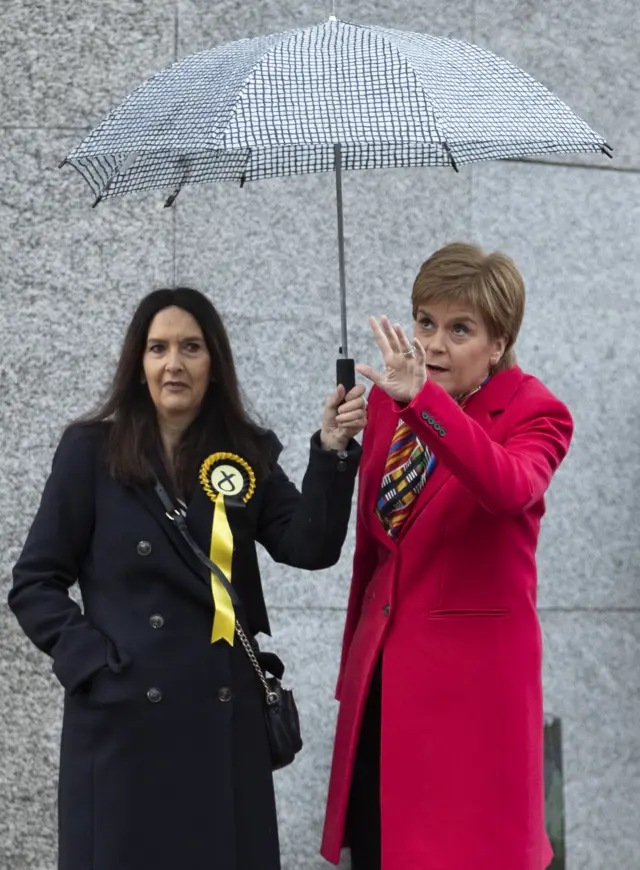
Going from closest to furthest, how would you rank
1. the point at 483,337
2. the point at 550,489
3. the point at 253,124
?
1. the point at 253,124
2. the point at 483,337
3. the point at 550,489

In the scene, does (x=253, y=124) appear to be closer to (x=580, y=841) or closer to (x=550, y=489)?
(x=550, y=489)

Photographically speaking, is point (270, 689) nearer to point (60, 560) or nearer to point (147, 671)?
point (147, 671)

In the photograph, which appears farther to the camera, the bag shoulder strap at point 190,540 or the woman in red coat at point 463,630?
the bag shoulder strap at point 190,540

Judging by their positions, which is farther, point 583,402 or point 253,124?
point 583,402

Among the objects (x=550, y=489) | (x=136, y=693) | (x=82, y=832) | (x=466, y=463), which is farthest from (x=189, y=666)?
(x=550, y=489)

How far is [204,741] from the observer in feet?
11.8

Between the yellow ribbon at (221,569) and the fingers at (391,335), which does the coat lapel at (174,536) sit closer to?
the yellow ribbon at (221,569)

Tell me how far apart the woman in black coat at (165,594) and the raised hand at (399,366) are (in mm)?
261

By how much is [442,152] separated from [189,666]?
4.71ft

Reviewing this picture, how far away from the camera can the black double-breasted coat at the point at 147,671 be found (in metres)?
3.57

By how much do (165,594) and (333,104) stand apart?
3.87 ft

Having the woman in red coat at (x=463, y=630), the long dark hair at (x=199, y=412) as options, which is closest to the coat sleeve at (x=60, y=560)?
the long dark hair at (x=199, y=412)

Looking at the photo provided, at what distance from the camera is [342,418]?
3.57m

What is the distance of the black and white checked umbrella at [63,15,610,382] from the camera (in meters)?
3.21
